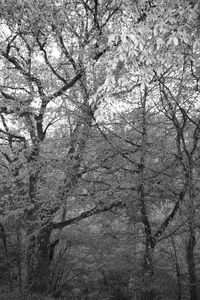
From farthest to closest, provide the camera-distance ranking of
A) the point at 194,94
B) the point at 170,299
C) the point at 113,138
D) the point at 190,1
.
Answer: the point at 170,299
the point at 113,138
the point at 194,94
the point at 190,1

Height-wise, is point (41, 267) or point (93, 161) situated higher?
point (93, 161)

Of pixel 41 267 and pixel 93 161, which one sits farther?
pixel 41 267

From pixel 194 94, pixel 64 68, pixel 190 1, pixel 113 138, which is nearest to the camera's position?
pixel 190 1

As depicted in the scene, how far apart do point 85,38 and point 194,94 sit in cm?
442

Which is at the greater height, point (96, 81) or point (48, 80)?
point (48, 80)

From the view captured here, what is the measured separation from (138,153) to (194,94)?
2228 mm

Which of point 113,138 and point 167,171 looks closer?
point 167,171

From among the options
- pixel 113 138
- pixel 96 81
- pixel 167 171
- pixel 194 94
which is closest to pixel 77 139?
pixel 113 138

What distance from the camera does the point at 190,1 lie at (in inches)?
152

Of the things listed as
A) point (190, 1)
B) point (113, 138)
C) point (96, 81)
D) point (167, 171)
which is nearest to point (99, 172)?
point (113, 138)

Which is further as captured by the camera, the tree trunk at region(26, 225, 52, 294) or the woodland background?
the tree trunk at region(26, 225, 52, 294)

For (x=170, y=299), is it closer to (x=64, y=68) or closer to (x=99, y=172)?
(x=99, y=172)

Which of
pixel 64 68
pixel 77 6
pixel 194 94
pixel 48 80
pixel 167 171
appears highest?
pixel 77 6

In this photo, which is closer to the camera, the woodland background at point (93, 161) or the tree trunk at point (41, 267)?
the woodland background at point (93, 161)
